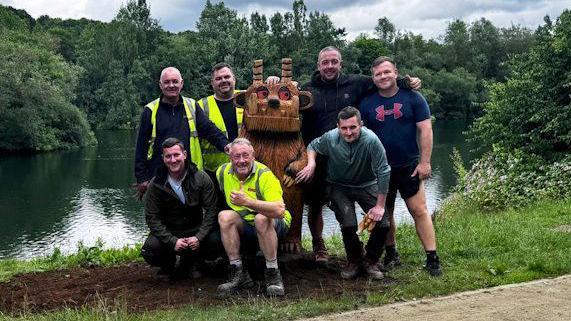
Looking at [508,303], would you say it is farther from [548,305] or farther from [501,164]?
[501,164]

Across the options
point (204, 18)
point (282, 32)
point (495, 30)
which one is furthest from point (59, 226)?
point (495, 30)

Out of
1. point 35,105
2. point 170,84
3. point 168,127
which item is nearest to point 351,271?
point 168,127

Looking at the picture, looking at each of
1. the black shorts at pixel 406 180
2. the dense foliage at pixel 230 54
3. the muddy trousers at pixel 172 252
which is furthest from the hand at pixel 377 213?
A: the dense foliage at pixel 230 54

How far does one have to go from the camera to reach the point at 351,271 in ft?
18.8

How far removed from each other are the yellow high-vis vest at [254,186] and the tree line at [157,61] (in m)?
34.3

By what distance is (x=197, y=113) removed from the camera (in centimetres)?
614

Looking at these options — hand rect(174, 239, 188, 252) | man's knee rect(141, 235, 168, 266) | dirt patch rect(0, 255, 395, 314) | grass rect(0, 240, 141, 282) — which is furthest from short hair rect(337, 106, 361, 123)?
grass rect(0, 240, 141, 282)

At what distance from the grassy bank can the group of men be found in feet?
1.13

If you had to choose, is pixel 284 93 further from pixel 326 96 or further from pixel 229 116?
pixel 229 116

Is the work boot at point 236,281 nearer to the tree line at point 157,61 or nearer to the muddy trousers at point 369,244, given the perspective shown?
the muddy trousers at point 369,244

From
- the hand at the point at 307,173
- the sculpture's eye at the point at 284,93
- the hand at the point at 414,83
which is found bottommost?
the hand at the point at 307,173

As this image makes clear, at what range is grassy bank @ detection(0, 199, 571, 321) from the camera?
471cm

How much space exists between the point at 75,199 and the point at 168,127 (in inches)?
784

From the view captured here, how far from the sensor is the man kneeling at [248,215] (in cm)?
527
